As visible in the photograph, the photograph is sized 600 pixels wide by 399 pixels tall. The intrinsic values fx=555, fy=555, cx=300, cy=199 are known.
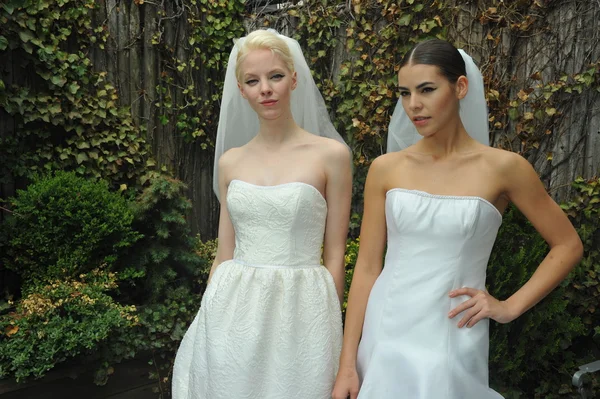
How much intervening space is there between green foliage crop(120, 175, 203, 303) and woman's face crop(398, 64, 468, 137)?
3.00m

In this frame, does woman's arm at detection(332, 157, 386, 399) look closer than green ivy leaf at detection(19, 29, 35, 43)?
Yes

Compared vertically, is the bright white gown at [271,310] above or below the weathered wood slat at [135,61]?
below

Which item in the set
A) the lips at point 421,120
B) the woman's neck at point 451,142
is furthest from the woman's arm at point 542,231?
the lips at point 421,120

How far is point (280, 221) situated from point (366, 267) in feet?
1.46

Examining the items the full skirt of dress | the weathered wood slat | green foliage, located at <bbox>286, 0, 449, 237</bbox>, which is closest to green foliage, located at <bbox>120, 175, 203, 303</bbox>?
the weathered wood slat

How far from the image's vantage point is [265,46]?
2191 millimetres

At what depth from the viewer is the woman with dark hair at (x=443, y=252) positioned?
165cm

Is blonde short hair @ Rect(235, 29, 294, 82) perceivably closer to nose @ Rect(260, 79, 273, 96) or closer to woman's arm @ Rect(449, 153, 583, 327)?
nose @ Rect(260, 79, 273, 96)

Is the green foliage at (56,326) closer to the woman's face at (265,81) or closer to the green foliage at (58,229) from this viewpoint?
the green foliage at (58,229)

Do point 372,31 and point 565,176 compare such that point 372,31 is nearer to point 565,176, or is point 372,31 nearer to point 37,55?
point 565,176

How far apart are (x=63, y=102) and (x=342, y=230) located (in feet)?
10.9

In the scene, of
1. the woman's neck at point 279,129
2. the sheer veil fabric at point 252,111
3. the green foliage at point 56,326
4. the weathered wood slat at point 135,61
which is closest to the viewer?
the woman's neck at point 279,129

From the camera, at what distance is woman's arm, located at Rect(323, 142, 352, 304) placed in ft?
7.18

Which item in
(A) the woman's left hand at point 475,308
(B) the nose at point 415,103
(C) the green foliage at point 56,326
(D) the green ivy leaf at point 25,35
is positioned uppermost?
(D) the green ivy leaf at point 25,35
